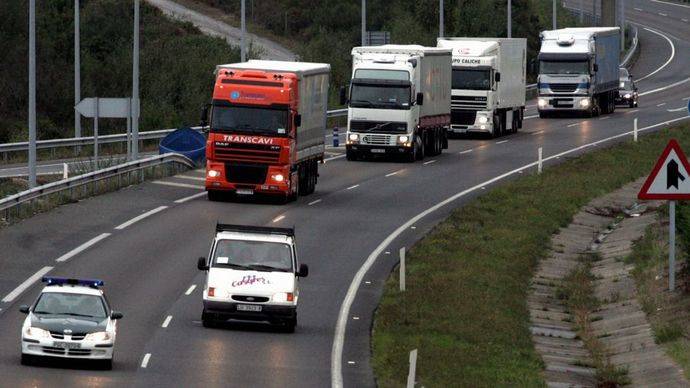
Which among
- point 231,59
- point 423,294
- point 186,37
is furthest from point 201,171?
point 186,37

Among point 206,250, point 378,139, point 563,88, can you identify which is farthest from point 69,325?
point 563,88

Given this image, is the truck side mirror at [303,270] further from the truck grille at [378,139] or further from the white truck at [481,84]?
the white truck at [481,84]

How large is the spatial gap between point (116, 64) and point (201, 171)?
41690 mm

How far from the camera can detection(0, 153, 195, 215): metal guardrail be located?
4409cm

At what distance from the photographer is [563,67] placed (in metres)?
82.5

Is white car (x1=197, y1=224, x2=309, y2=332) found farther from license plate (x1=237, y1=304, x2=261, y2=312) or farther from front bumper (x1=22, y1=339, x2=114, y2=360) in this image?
front bumper (x1=22, y1=339, x2=114, y2=360)

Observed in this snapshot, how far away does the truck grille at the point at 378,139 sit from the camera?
61.5m

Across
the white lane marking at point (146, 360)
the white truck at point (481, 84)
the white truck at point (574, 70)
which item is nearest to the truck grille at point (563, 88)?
the white truck at point (574, 70)

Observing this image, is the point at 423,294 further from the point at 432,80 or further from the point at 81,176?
the point at 432,80

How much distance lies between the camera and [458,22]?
114 metres

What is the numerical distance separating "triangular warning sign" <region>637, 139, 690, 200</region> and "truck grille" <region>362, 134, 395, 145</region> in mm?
33487

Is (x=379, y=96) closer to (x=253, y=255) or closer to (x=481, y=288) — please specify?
(x=481, y=288)

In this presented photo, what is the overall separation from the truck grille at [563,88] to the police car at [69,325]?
196 feet

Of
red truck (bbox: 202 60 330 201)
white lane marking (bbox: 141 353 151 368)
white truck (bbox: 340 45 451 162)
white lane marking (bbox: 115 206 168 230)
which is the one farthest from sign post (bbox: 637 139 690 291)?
white truck (bbox: 340 45 451 162)
